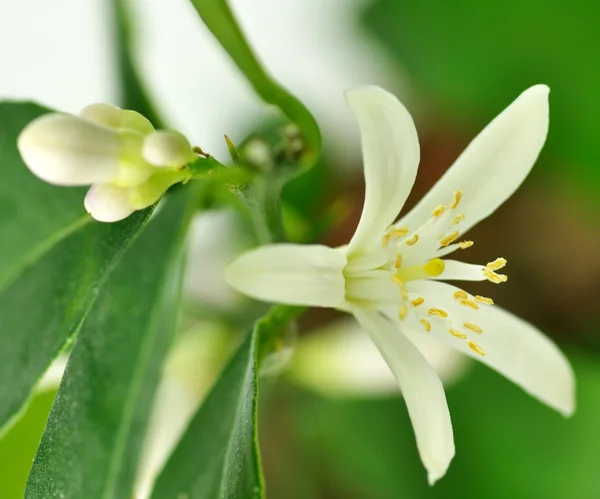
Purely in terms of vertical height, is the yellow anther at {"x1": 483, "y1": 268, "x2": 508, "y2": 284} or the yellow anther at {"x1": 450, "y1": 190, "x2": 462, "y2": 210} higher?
the yellow anther at {"x1": 450, "y1": 190, "x2": 462, "y2": 210}

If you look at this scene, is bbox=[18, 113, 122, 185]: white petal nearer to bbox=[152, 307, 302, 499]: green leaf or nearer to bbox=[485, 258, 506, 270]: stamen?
bbox=[152, 307, 302, 499]: green leaf

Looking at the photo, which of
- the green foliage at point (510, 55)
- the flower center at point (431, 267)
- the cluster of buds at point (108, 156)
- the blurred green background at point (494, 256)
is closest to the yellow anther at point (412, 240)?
the flower center at point (431, 267)

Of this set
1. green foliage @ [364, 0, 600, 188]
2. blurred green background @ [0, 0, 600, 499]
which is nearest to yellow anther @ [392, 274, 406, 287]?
blurred green background @ [0, 0, 600, 499]

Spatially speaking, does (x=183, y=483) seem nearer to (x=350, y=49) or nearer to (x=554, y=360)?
(x=554, y=360)

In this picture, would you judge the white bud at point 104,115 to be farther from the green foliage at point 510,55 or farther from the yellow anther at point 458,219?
the green foliage at point 510,55

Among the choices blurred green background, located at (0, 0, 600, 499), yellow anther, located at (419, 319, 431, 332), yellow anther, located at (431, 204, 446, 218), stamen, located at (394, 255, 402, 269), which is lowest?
blurred green background, located at (0, 0, 600, 499)

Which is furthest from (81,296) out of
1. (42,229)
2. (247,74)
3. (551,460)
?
(551,460)

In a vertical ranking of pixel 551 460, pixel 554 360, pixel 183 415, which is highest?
pixel 554 360
